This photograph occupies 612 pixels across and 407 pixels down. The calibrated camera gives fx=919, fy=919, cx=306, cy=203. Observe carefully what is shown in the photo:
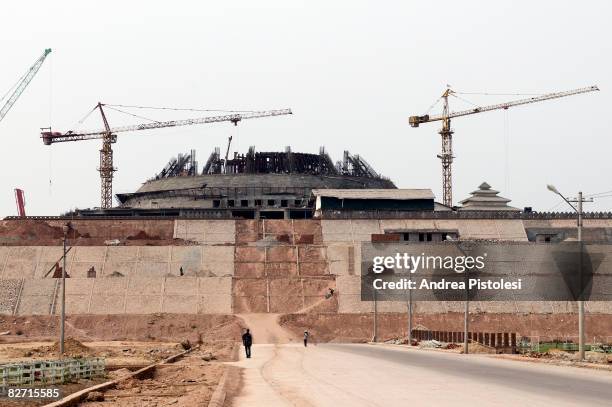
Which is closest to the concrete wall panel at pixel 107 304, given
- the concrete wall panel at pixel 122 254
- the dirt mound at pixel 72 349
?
the concrete wall panel at pixel 122 254

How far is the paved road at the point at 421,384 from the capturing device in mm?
28547

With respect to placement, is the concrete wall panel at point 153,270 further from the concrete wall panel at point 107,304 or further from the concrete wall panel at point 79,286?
the concrete wall panel at point 107,304

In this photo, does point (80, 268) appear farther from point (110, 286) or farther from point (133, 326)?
point (133, 326)

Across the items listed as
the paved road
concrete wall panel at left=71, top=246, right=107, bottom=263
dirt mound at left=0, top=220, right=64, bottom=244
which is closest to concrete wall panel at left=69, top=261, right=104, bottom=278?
concrete wall panel at left=71, top=246, right=107, bottom=263

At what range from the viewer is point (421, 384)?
3497 cm

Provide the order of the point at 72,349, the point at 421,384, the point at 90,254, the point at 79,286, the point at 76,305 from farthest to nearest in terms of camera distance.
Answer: the point at 90,254, the point at 79,286, the point at 76,305, the point at 72,349, the point at 421,384

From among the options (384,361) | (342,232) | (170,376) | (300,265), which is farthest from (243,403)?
(342,232)

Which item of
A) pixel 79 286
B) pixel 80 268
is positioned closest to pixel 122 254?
pixel 80 268

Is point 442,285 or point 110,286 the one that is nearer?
point 110,286

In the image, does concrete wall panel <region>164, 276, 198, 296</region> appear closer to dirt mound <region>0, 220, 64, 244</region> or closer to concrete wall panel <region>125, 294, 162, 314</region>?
concrete wall panel <region>125, 294, 162, 314</region>

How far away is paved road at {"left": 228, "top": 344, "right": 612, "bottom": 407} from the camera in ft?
93.7

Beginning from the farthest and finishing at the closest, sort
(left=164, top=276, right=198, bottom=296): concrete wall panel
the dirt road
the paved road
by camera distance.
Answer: (left=164, top=276, right=198, bottom=296): concrete wall panel < the dirt road < the paved road

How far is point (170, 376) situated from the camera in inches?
1730

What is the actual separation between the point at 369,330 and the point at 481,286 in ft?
69.8
